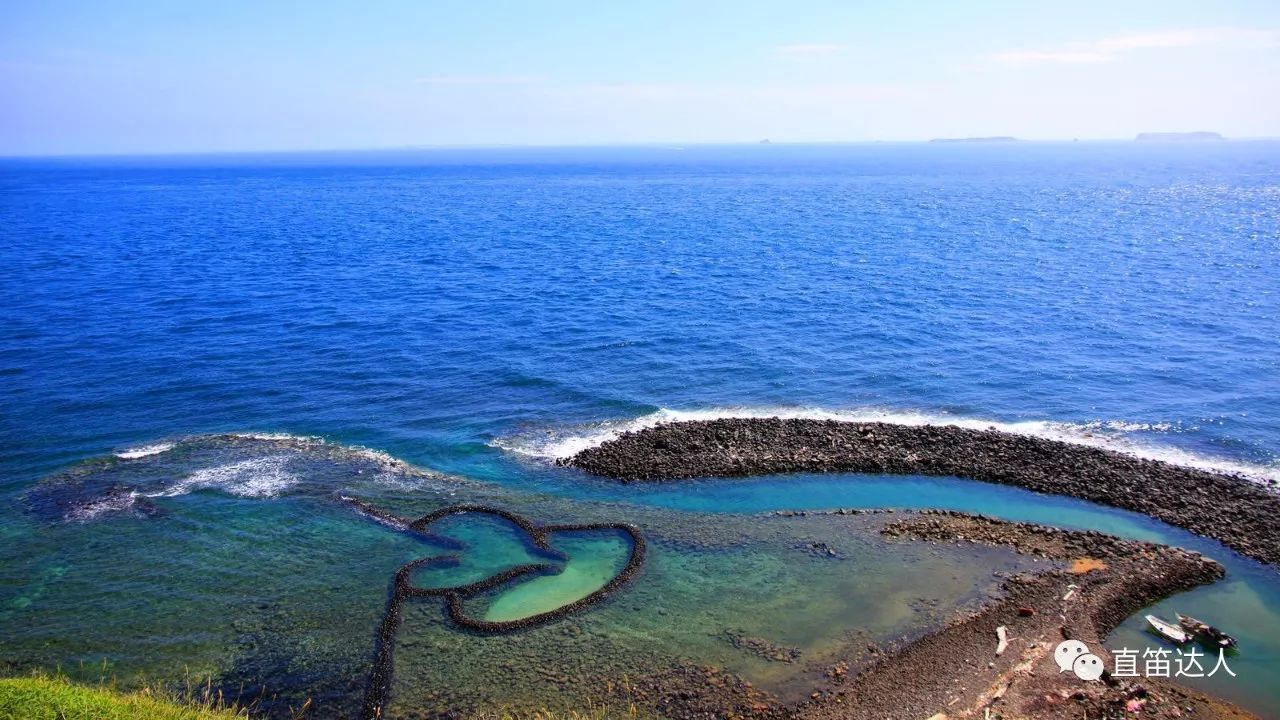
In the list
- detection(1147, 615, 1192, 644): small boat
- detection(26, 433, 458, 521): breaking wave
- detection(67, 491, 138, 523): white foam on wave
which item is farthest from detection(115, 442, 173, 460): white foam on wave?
detection(1147, 615, 1192, 644): small boat

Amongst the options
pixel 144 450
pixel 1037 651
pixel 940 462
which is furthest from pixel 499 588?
pixel 144 450

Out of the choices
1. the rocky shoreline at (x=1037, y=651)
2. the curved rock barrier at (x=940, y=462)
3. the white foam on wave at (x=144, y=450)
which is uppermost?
the white foam on wave at (x=144, y=450)

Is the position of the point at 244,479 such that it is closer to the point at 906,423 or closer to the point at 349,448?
the point at 349,448

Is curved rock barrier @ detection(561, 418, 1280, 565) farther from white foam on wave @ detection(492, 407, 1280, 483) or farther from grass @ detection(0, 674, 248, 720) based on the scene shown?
grass @ detection(0, 674, 248, 720)

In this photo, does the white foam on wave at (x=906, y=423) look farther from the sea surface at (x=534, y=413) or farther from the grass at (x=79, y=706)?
the grass at (x=79, y=706)

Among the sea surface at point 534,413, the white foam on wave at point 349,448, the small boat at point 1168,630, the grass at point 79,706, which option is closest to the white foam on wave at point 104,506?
the sea surface at point 534,413
